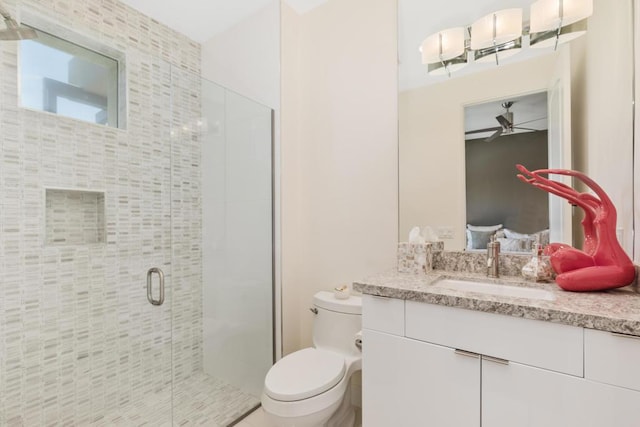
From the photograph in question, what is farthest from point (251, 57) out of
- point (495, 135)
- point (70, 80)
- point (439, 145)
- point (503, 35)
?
point (495, 135)

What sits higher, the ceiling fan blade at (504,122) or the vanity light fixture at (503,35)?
the vanity light fixture at (503,35)

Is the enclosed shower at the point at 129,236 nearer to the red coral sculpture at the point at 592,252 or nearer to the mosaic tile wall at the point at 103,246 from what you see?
the mosaic tile wall at the point at 103,246

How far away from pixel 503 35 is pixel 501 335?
135cm

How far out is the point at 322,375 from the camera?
1.41m

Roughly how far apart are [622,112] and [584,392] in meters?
1.00

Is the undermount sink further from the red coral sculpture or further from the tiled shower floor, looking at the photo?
the tiled shower floor

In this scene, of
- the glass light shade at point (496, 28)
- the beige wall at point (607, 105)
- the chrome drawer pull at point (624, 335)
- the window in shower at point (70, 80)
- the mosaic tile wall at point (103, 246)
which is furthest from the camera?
the window in shower at point (70, 80)

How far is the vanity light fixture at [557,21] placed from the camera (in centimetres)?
127

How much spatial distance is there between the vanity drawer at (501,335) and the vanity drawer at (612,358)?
0.02 m

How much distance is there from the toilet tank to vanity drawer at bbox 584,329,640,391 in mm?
985

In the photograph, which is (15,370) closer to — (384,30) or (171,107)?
(171,107)

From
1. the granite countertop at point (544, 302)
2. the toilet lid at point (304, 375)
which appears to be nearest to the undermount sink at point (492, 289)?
the granite countertop at point (544, 302)

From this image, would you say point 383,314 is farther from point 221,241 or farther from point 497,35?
point 497,35

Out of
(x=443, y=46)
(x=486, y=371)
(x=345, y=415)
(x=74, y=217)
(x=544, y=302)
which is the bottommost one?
(x=345, y=415)
